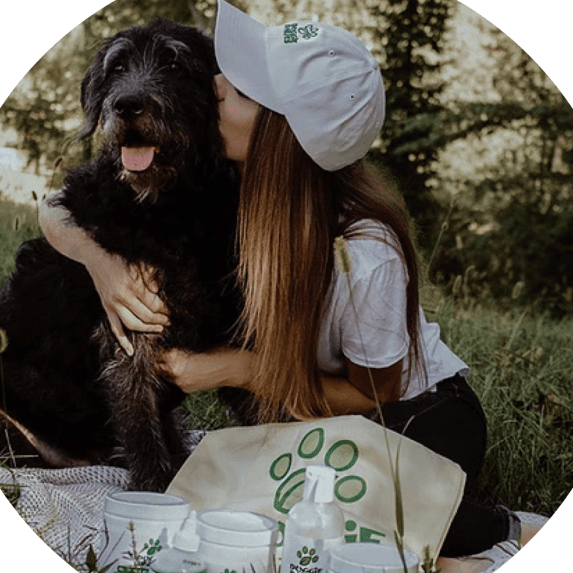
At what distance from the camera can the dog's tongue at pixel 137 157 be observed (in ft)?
7.32

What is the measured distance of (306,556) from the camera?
1883 mm

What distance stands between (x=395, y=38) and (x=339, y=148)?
18.2 inches

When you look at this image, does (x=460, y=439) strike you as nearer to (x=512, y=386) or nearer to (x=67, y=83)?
(x=512, y=386)

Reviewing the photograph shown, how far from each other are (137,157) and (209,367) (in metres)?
0.62

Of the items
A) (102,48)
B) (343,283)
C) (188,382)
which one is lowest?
(188,382)

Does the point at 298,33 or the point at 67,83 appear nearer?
the point at 298,33

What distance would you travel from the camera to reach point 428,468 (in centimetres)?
222

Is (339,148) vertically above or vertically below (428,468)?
above

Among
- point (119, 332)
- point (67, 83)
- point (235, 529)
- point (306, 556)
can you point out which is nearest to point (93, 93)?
point (67, 83)

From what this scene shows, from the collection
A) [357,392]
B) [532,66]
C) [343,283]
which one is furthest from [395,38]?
[357,392]

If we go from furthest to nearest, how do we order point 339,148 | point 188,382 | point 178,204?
point 188,382
point 178,204
point 339,148

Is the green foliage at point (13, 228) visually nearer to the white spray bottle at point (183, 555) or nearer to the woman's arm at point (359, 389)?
the woman's arm at point (359, 389)

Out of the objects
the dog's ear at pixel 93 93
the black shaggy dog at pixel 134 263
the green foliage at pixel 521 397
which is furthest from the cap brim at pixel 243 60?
the green foliage at pixel 521 397

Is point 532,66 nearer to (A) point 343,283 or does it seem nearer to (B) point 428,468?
(A) point 343,283
